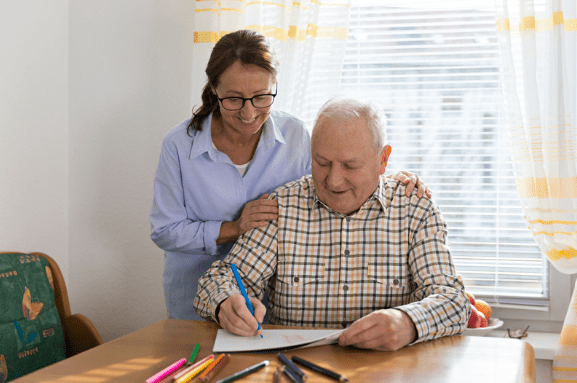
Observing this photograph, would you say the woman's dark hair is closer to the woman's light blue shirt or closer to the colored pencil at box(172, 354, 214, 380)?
the woman's light blue shirt

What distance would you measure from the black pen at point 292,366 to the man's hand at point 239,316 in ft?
0.48

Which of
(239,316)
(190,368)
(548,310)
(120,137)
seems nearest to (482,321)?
(548,310)

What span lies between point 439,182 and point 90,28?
1.71 metres

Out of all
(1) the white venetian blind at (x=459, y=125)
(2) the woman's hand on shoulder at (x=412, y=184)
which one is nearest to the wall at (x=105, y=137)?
(1) the white venetian blind at (x=459, y=125)

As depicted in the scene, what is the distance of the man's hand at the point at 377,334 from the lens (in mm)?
1183

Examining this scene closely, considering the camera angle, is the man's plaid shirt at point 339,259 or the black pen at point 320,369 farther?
the man's plaid shirt at point 339,259

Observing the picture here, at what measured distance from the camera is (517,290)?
2283mm

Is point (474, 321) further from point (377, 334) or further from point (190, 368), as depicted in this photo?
point (190, 368)

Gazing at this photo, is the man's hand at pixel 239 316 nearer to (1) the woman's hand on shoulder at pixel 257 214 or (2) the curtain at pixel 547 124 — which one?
→ (1) the woman's hand on shoulder at pixel 257 214

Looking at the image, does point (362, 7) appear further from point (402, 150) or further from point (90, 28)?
point (90, 28)

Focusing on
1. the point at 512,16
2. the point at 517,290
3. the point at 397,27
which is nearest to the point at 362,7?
the point at 397,27

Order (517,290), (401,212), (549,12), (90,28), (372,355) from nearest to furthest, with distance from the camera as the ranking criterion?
(372,355), (401,212), (549,12), (517,290), (90,28)

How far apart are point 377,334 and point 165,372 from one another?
457mm

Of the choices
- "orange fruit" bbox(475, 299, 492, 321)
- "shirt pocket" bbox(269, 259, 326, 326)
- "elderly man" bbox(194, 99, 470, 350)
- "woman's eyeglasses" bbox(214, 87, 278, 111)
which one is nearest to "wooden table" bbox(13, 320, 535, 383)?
"elderly man" bbox(194, 99, 470, 350)
